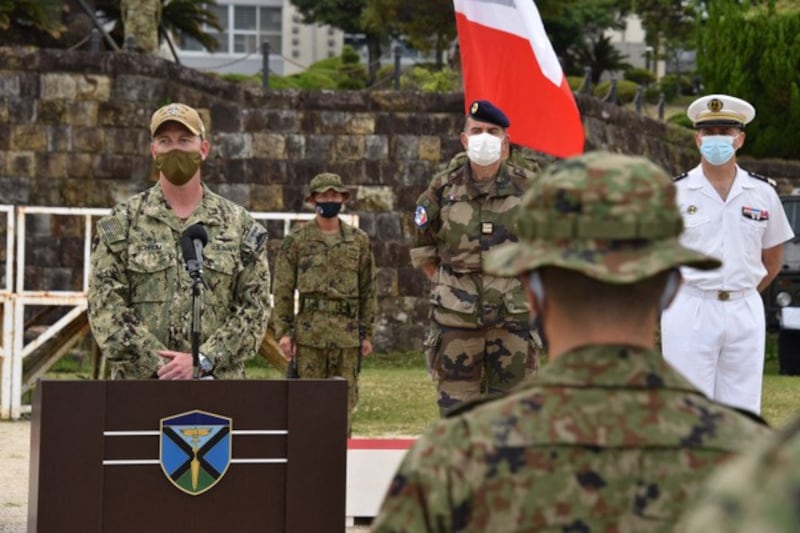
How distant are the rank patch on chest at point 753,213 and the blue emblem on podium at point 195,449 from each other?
3.06 m

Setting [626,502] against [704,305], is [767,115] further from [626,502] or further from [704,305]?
[626,502]

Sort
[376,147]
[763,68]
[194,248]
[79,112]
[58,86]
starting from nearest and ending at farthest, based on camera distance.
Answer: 1. [194,248]
2. [58,86]
3. [79,112]
4. [376,147]
5. [763,68]

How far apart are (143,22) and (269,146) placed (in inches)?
126

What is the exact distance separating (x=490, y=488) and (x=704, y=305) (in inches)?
207

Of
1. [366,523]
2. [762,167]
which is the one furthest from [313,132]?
[366,523]

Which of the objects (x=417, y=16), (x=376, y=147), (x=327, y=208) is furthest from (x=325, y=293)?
(x=417, y=16)

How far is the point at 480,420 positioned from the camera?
2.50 metres

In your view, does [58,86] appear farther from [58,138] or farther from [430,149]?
[430,149]

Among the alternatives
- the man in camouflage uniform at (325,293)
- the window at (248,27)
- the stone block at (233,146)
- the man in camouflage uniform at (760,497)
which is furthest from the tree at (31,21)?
the window at (248,27)

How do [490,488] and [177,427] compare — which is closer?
[490,488]

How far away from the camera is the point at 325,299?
12.0 metres

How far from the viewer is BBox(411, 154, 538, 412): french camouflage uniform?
318 inches

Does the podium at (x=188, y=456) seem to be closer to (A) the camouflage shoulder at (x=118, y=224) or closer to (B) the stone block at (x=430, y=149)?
(A) the camouflage shoulder at (x=118, y=224)

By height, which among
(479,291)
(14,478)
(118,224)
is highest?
(118,224)
